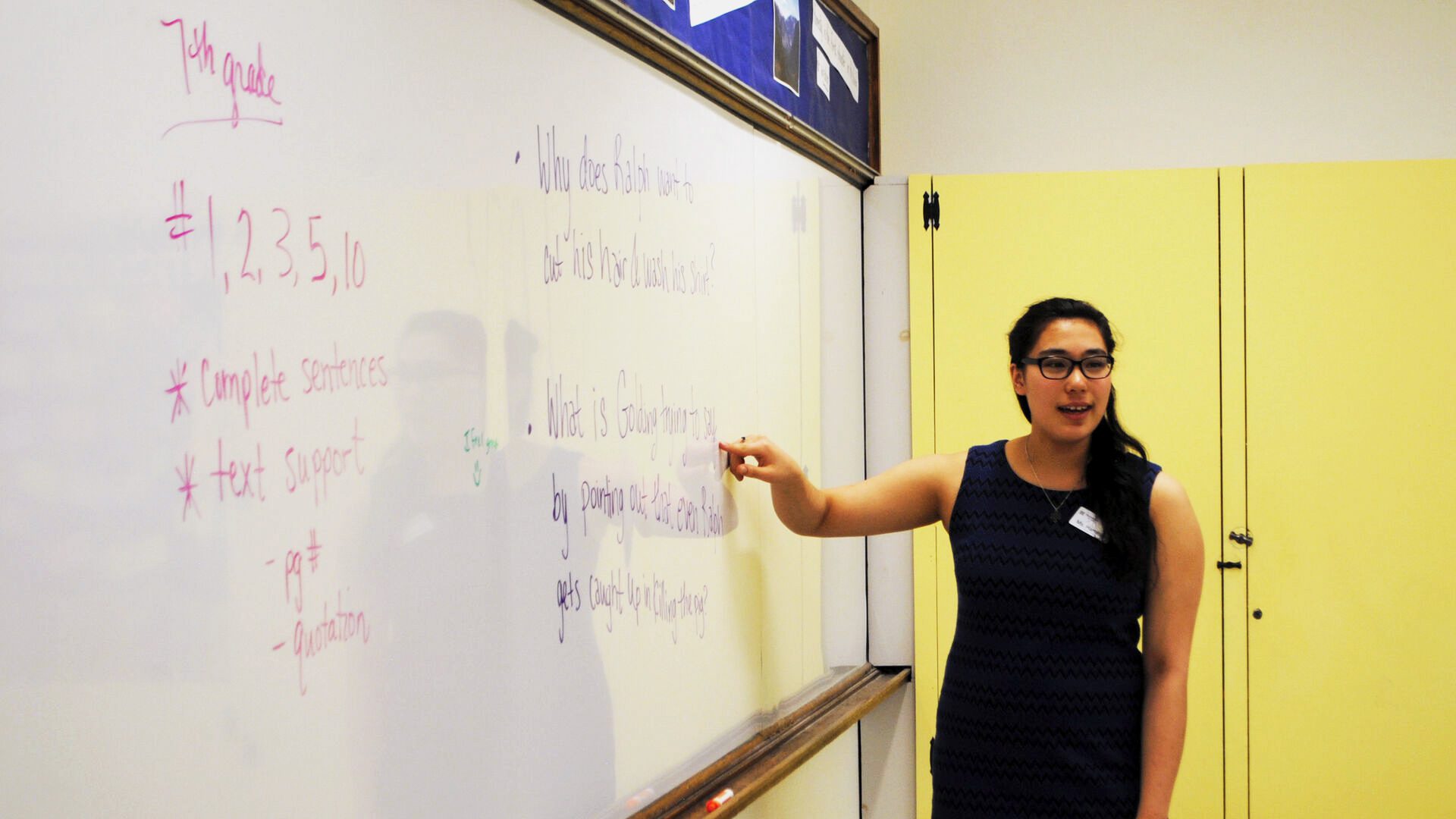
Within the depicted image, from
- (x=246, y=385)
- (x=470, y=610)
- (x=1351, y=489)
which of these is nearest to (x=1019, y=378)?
(x=470, y=610)

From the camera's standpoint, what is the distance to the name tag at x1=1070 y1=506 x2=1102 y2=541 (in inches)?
59.4

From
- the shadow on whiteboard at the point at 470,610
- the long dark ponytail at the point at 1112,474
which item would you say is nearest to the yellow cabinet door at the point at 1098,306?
the long dark ponytail at the point at 1112,474

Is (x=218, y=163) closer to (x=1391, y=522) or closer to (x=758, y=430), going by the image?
(x=758, y=430)

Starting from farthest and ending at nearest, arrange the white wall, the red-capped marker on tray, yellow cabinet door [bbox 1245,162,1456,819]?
the white wall
yellow cabinet door [bbox 1245,162,1456,819]
the red-capped marker on tray

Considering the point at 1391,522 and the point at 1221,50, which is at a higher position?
the point at 1221,50

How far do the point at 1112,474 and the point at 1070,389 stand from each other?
0.14 meters

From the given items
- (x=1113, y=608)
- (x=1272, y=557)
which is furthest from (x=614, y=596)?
(x=1272, y=557)

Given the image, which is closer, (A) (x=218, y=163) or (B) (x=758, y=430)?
(A) (x=218, y=163)

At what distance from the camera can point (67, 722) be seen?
2.38 feet

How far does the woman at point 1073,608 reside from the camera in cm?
151

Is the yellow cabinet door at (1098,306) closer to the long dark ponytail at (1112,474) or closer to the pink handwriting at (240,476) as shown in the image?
the long dark ponytail at (1112,474)

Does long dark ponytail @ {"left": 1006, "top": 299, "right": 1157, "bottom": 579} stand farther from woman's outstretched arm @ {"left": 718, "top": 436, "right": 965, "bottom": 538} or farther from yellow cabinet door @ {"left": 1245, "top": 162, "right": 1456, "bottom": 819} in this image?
yellow cabinet door @ {"left": 1245, "top": 162, "right": 1456, "bottom": 819}

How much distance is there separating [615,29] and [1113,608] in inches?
40.5

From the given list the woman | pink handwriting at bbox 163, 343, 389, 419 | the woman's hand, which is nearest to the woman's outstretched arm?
the woman's hand
